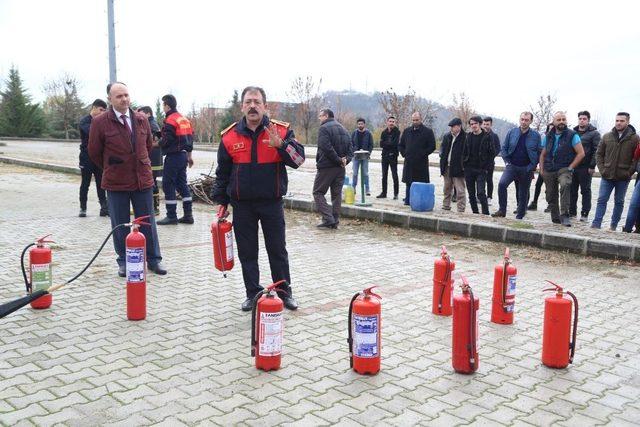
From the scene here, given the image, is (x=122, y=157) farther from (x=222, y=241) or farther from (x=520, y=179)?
(x=520, y=179)

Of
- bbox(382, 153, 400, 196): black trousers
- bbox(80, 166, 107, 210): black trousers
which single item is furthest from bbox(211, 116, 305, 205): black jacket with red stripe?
bbox(382, 153, 400, 196): black trousers

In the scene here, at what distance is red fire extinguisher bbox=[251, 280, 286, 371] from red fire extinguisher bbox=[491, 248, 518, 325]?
225cm

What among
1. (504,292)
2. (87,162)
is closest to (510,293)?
(504,292)

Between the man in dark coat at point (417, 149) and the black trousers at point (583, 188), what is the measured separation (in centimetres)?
286

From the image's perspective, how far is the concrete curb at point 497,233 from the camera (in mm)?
8750

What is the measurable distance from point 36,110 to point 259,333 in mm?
55462

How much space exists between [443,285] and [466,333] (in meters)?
1.44

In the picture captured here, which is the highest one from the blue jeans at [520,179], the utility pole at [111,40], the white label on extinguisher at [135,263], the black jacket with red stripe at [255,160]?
the utility pole at [111,40]

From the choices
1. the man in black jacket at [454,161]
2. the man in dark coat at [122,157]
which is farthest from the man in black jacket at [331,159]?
the man in dark coat at [122,157]

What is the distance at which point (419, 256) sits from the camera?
8.99 meters

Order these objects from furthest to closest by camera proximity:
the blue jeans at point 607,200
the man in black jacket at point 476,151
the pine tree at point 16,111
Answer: the pine tree at point 16,111 < the man in black jacket at point 476,151 < the blue jeans at point 607,200

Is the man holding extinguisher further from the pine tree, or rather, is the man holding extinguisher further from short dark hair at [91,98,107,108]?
the pine tree

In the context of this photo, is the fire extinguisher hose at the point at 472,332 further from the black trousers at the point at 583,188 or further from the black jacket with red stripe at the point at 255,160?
the black trousers at the point at 583,188

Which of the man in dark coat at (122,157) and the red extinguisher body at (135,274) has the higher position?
the man in dark coat at (122,157)
